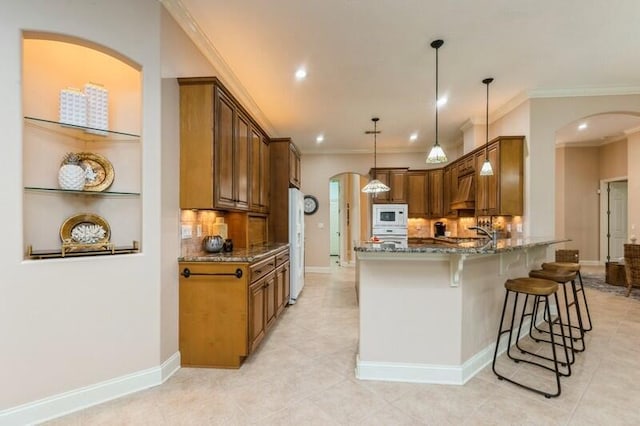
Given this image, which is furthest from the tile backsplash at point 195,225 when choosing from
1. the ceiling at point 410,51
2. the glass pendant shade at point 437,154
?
the glass pendant shade at point 437,154

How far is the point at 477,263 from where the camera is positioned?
2627 millimetres

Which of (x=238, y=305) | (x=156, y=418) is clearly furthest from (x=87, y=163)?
(x=156, y=418)

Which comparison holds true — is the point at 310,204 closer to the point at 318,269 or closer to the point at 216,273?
the point at 318,269

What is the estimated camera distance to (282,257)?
399cm

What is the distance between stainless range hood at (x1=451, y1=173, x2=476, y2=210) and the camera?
5.36 metres

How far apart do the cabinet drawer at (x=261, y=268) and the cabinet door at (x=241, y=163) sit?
652mm

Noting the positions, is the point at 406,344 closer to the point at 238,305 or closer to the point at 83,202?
the point at 238,305

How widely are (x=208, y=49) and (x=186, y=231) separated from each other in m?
1.89

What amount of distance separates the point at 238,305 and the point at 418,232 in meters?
5.67

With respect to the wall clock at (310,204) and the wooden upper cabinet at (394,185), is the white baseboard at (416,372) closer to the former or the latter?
the wooden upper cabinet at (394,185)

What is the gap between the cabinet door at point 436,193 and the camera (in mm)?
6801

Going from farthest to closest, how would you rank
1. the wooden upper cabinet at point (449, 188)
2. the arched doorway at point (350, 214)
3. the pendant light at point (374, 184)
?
the arched doorway at point (350, 214) → the wooden upper cabinet at point (449, 188) → the pendant light at point (374, 184)

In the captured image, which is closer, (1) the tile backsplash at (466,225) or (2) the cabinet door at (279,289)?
(2) the cabinet door at (279,289)

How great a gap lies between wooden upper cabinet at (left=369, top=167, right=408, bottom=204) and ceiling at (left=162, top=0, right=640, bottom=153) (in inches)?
75.6
